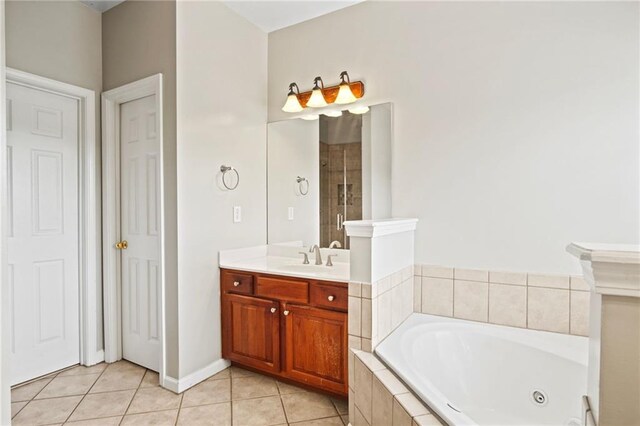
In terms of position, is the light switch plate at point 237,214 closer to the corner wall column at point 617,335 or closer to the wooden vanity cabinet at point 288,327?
the wooden vanity cabinet at point 288,327

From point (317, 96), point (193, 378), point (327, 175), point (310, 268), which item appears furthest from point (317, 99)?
point (193, 378)

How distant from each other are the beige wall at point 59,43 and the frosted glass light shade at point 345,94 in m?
1.86

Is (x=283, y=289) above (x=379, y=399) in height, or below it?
above

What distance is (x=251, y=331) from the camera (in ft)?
8.13

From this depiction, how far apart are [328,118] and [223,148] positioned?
0.83 m

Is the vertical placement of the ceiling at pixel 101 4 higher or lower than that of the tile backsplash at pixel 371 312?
higher

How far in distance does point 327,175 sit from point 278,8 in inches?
52.2

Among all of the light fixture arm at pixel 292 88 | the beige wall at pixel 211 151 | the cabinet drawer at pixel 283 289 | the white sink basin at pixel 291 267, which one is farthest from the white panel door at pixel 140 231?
the light fixture arm at pixel 292 88

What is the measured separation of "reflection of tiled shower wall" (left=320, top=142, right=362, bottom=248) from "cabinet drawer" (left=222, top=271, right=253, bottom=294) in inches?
25.2

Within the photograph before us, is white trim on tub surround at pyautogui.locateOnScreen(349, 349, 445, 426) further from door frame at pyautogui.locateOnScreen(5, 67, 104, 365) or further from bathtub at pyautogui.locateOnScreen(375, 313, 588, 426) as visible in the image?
door frame at pyautogui.locateOnScreen(5, 67, 104, 365)

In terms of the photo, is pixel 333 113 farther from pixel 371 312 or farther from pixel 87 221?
pixel 87 221

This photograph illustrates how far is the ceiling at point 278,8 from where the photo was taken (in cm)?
262

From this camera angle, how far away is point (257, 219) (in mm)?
2957

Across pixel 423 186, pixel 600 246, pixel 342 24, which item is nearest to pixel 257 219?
pixel 423 186
